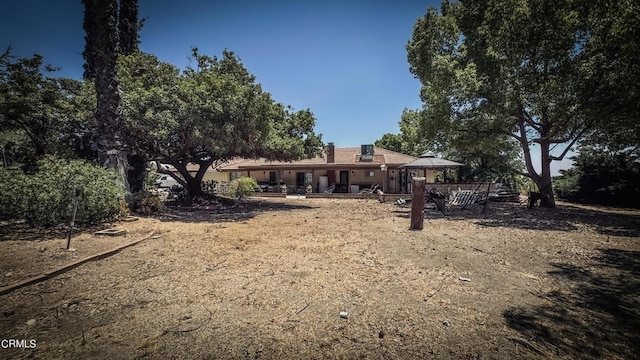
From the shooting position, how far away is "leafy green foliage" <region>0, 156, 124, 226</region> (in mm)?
6633

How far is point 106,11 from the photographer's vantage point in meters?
9.86

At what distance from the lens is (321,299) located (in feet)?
12.5

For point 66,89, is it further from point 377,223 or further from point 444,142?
point 444,142

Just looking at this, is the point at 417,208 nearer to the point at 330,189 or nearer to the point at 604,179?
the point at 330,189

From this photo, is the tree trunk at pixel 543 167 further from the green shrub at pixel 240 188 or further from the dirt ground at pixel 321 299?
the green shrub at pixel 240 188

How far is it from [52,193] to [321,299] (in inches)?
283

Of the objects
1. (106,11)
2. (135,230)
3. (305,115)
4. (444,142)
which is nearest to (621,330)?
(135,230)

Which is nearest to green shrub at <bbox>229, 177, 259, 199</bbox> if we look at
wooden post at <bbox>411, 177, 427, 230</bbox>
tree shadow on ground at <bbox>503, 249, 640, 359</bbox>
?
wooden post at <bbox>411, 177, 427, 230</bbox>

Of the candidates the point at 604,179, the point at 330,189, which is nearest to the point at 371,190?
the point at 330,189

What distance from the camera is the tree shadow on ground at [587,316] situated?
2711 mm

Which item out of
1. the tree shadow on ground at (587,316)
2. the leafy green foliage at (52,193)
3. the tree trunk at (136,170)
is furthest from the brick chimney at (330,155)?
the tree shadow on ground at (587,316)

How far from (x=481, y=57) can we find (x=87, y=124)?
19.0m

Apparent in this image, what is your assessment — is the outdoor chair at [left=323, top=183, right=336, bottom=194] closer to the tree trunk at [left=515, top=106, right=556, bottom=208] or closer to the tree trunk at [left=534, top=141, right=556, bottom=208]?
the tree trunk at [left=515, top=106, right=556, bottom=208]

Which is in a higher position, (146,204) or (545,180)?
(545,180)
